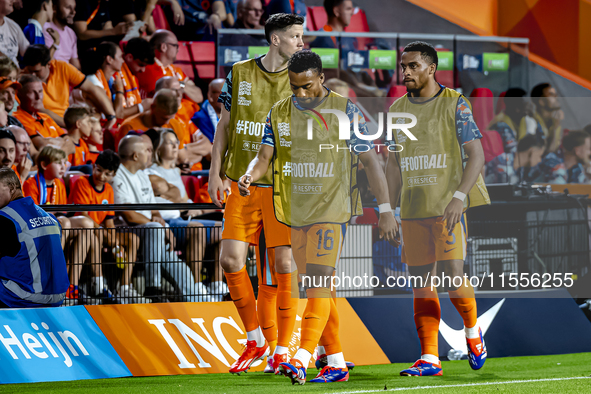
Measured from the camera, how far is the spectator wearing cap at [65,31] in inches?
329

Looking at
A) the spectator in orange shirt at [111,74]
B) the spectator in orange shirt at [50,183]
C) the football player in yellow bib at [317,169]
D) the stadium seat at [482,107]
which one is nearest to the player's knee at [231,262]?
the football player in yellow bib at [317,169]

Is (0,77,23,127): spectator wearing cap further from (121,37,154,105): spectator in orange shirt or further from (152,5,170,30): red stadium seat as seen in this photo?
(152,5,170,30): red stadium seat

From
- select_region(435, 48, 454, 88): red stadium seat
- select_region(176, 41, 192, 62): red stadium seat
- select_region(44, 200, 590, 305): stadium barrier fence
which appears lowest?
select_region(44, 200, 590, 305): stadium barrier fence

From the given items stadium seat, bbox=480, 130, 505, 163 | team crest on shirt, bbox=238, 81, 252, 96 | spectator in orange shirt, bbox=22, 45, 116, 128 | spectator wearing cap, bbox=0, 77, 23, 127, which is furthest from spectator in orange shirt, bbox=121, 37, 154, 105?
stadium seat, bbox=480, 130, 505, 163

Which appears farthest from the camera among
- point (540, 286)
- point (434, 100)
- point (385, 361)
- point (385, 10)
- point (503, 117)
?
Result: point (385, 10)

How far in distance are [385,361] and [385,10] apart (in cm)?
872

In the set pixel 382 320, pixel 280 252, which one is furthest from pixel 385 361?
pixel 280 252

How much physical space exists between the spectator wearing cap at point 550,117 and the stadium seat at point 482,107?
2.08 ft

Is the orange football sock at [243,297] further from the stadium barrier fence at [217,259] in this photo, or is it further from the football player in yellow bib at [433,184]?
the football player in yellow bib at [433,184]

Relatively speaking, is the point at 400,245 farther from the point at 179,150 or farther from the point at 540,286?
the point at 179,150

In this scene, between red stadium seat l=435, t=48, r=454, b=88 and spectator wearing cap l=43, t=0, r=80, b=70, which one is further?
red stadium seat l=435, t=48, r=454, b=88

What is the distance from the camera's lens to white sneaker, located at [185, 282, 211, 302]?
5.86 meters

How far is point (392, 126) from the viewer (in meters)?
5.00

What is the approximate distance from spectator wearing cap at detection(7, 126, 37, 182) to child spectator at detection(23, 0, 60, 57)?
1.75m
